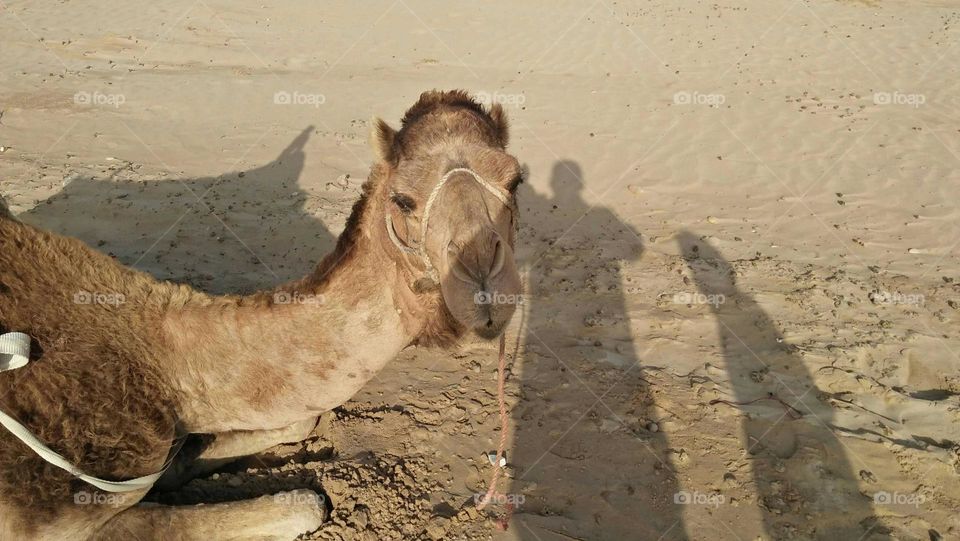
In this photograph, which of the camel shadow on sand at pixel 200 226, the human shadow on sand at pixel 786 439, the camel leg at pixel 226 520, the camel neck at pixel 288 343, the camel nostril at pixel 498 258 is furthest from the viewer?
the camel shadow on sand at pixel 200 226

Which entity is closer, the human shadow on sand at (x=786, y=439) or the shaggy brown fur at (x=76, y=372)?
the shaggy brown fur at (x=76, y=372)

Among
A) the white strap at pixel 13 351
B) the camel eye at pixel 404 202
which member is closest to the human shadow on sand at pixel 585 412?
the camel eye at pixel 404 202

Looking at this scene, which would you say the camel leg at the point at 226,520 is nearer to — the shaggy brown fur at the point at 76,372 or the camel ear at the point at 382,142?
the shaggy brown fur at the point at 76,372

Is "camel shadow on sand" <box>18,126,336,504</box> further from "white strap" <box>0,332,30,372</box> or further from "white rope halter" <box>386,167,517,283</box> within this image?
"white rope halter" <box>386,167,517,283</box>

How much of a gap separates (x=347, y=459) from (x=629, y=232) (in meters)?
5.08

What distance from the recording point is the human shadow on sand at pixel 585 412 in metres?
3.87

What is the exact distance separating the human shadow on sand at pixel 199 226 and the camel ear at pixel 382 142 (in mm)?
3747

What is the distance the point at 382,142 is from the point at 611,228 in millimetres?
5473

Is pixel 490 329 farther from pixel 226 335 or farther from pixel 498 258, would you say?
pixel 226 335

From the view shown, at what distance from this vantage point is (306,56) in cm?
1547

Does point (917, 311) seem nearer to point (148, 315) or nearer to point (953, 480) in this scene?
point (953, 480)

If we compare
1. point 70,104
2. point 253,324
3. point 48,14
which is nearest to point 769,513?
point 253,324

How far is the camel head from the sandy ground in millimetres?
1867

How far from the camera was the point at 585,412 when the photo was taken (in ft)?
15.6
